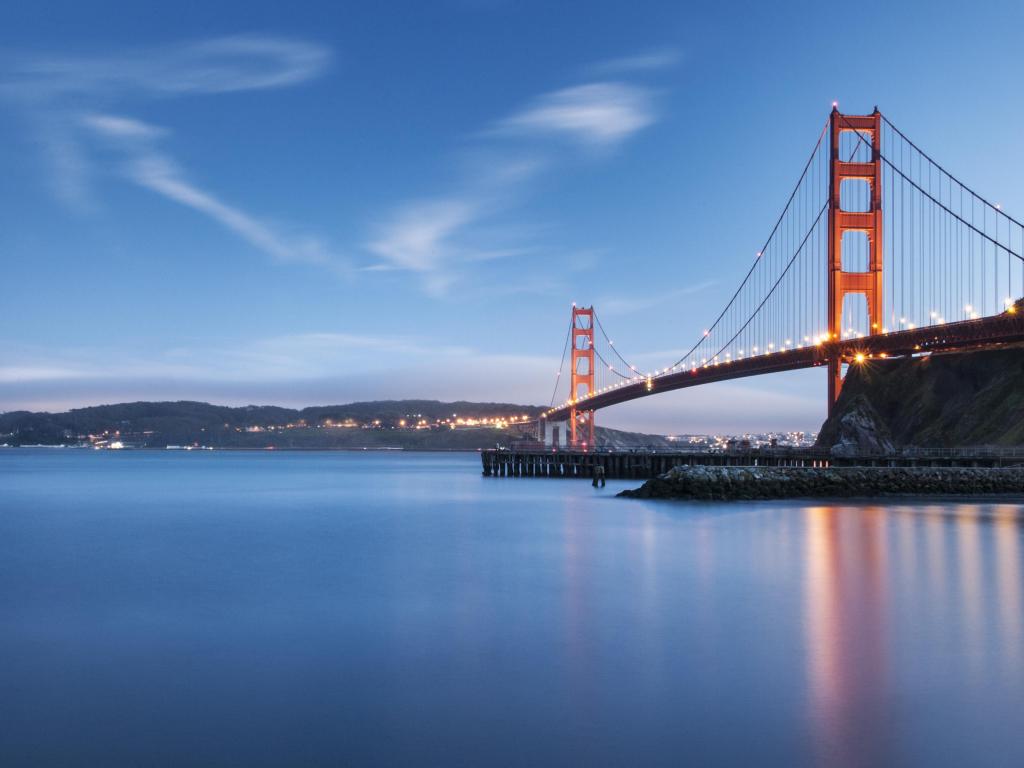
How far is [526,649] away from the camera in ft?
30.6

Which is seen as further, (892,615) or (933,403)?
(933,403)

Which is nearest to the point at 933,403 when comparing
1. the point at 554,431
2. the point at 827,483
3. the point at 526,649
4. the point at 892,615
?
the point at 827,483

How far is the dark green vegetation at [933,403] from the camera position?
122 feet

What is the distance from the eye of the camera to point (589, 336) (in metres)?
83.1

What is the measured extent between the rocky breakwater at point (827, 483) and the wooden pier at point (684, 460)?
2.00 metres

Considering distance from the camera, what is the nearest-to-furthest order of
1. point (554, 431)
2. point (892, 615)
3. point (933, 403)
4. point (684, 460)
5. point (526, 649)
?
point (526, 649) → point (892, 615) → point (933, 403) → point (684, 460) → point (554, 431)

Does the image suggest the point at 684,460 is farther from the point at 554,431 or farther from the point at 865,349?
the point at 554,431

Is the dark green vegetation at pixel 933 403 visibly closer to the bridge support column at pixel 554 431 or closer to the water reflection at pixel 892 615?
the water reflection at pixel 892 615

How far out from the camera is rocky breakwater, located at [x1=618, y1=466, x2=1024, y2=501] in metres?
29.3

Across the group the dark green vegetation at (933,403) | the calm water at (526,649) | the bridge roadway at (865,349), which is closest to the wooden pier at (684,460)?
the dark green vegetation at (933,403)

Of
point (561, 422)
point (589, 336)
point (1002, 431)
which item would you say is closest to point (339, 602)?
point (1002, 431)

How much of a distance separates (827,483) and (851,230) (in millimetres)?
18298

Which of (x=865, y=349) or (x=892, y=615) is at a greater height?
(x=865, y=349)

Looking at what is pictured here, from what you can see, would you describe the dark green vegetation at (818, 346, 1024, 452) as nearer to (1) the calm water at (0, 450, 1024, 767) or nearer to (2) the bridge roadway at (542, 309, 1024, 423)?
(2) the bridge roadway at (542, 309, 1024, 423)
